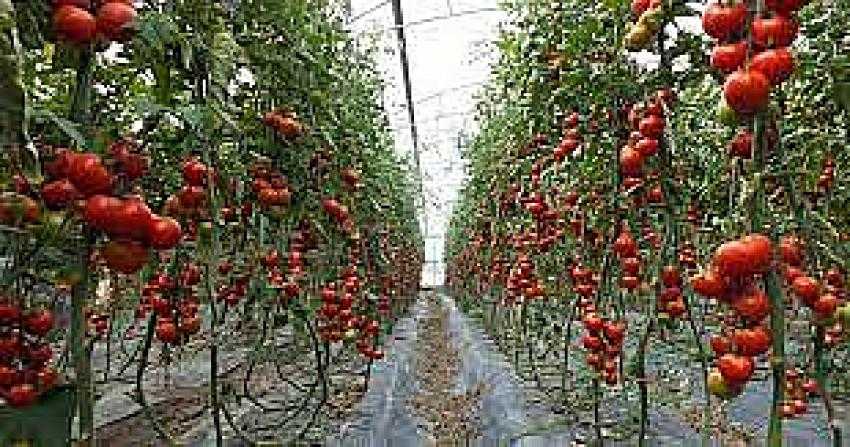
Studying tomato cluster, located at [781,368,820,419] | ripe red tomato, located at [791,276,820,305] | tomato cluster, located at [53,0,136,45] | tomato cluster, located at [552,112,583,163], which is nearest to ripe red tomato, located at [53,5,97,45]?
tomato cluster, located at [53,0,136,45]

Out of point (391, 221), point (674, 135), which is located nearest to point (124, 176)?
point (674, 135)

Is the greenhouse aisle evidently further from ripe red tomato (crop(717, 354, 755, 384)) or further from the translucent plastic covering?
ripe red tomato (crop(717, 354, 755, 384))

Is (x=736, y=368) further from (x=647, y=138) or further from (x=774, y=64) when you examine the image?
(x=647, y=138)

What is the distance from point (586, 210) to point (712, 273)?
209 centimetres

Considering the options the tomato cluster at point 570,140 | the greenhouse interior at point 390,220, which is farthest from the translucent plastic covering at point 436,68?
the tomato cluster at point 570,140

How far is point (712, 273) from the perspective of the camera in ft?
3.72

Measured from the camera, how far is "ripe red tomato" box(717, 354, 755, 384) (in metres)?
1.12

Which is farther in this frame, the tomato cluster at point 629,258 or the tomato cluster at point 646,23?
the tomato cluster at point 629,258

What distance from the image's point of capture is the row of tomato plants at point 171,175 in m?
1.04

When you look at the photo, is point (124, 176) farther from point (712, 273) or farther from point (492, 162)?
point (492, 162)

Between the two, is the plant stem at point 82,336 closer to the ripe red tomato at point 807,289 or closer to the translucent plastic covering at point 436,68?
the ripe red tomato at point 807,289

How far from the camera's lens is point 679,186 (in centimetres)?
222

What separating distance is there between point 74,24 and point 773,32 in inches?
28.8

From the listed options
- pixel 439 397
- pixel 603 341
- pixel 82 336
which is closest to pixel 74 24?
pixel 82 336
